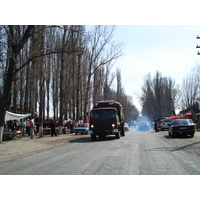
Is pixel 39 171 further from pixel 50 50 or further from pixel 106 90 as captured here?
pixel 106 90

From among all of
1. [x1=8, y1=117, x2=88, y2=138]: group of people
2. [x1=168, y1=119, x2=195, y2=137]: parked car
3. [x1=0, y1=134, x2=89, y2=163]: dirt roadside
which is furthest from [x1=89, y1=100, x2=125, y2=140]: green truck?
[x1=8, y1=117, x2=88, y2=138]: group of people

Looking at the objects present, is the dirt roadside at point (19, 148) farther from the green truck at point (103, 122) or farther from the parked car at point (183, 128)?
the parked car at point (183, 128)

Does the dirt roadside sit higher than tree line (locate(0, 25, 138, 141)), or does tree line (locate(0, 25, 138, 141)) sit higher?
tree line (locate(0, 25, 138, 141))

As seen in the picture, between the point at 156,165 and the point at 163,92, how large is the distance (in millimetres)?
74456

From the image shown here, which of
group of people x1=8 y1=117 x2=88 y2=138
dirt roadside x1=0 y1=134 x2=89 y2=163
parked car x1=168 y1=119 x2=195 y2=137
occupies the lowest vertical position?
dirt roadside x1=0 y1=134 x2=89 y2=163

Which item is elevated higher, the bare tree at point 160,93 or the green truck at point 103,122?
the bare tree at point 160,93

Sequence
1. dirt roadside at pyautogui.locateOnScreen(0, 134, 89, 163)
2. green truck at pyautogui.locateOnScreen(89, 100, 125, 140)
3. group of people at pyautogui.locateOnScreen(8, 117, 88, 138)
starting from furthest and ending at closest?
group of people at pyautogui.locateOnScreen(8, 117, 88, 138) → green truck at pyautogui.locateOnScreen(89, 100, 125, 140) → dirt roadside at pyautogui.locateOnScreen(0, 134, 89, 163)

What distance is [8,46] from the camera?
19281mm

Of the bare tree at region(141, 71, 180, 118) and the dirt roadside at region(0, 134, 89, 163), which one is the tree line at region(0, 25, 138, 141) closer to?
the dirt roadside at region(0, 134, 89, 163)

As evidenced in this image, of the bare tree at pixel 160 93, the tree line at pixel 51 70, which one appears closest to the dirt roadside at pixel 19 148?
the tree line at pixel 51 70

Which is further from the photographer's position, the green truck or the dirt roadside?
the green truck

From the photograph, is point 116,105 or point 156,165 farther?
point 116,105

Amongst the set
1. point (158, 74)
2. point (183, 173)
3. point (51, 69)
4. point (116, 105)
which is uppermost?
point (158, 74)

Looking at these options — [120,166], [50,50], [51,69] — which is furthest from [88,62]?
[120,166]
